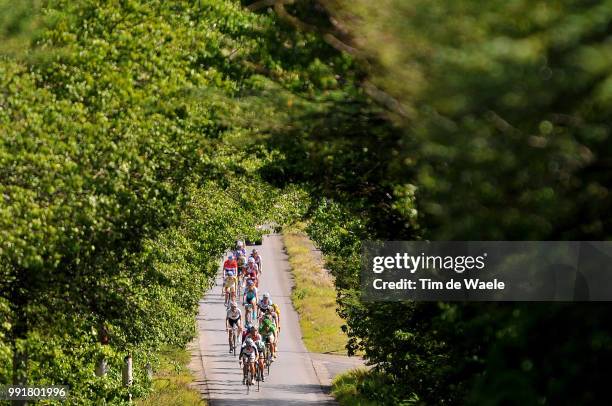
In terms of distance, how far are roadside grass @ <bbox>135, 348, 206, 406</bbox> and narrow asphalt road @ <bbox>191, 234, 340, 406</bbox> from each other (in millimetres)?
369

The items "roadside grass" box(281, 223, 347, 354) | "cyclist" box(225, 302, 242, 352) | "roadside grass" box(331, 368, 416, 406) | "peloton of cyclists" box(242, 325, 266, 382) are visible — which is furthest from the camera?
"roadside grass" box(281, 223, 347, 354)

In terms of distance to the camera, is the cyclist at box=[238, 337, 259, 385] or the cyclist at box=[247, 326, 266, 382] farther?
the cyclist at box=[247, 326, 266, 382]

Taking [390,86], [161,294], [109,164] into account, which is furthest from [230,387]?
[390,86]

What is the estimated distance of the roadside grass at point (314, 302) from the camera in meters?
44.2

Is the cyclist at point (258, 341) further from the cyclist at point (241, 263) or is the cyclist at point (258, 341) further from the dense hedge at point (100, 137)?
the dense hedge at point (100, 137)

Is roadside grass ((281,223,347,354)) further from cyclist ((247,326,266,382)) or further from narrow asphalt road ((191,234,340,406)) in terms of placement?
cyclist ((247,326,266,382))

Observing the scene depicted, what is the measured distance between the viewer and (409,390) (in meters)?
19.2

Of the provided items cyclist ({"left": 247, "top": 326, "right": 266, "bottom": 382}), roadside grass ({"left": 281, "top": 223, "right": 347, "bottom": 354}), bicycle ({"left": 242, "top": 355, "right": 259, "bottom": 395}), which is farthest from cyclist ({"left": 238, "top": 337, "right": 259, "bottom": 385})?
roadside grass ({"left": 281, "top": 223, "right": 347, "bottom": 354})

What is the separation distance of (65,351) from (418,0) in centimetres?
1208

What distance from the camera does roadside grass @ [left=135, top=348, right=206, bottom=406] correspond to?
32.0m

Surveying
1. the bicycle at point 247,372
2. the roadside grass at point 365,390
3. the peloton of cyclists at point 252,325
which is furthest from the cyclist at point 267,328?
the roadside grass at point 365,390

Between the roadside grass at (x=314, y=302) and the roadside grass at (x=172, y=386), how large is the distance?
15.6ft

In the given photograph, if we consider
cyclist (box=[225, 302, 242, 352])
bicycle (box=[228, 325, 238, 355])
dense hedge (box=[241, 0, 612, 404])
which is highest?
cyclist (box=[225, 302, 242, 352])

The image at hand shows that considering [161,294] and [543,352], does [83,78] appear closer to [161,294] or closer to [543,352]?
[543,352]
